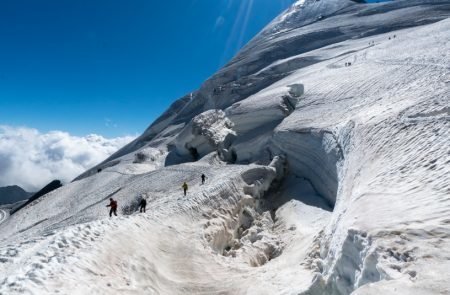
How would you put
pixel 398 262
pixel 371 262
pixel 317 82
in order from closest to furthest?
pixel 398 262 < pixel 371 262 < pixel 317 82

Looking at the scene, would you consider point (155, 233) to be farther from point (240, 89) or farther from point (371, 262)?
point (240, 89)

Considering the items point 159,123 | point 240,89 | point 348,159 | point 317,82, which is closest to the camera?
point 348,159

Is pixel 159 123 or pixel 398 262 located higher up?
pixel 159 123

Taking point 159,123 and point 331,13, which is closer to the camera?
point 159,123

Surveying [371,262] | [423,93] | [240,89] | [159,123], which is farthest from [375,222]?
[159,123]

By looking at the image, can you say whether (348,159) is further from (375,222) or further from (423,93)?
(375,222)

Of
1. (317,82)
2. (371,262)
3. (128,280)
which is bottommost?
(128,280)

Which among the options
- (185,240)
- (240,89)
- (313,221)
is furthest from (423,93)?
(240,89)
